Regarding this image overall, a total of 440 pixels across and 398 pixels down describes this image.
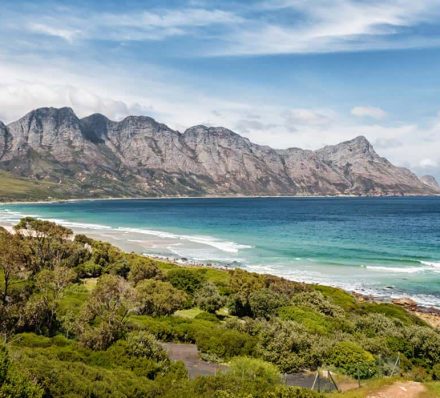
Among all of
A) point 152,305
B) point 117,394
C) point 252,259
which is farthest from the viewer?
point 252,259

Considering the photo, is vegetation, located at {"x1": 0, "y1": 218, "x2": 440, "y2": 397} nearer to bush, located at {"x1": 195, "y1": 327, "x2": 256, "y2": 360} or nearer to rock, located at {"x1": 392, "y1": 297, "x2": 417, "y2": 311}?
bush, located at {"x1": 195, "y1": 327, "x2": 256, "y2": 360}

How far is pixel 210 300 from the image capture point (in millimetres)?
41719

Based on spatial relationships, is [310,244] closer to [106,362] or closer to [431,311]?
[431,311]

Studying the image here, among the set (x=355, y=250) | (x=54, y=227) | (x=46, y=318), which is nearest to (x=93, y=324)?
(x=46, y=318)

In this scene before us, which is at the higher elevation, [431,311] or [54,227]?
[54,227]

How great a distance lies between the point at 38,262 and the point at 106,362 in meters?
29.7

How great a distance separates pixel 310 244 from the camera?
10206cm

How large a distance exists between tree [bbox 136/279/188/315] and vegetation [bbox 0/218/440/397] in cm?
9

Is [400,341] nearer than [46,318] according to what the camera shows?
No

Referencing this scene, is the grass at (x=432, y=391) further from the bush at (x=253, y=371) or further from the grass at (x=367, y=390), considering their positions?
the bush at (x=253, y=371)

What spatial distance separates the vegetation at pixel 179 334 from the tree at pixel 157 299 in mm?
95

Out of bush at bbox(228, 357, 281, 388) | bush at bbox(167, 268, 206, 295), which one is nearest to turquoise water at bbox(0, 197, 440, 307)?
bush at bbox(167, 268, 206, 295)

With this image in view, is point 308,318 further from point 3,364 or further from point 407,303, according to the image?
point 3,364

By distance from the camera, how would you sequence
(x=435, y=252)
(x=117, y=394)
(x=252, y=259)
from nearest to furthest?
(x=117, y=394), (x=252, y=259), (x=435, y=252)
